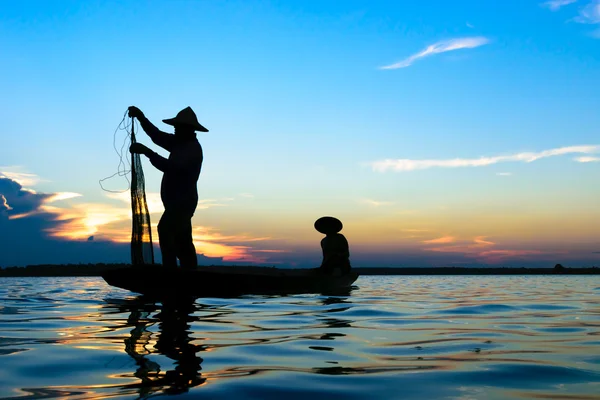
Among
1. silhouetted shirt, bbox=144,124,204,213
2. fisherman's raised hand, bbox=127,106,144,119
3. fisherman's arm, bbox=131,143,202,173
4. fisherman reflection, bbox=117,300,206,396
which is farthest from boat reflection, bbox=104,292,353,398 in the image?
fisherman's raised hand, bbox=127,106,144,119

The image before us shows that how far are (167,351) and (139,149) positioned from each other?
21.2 ft

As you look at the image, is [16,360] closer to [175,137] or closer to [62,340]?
[62,340]

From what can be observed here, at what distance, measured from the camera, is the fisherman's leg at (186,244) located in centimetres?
1039

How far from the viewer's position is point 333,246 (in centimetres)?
1427

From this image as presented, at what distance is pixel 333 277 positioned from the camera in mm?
13672

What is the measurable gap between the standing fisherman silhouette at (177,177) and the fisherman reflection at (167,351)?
261 centimetres

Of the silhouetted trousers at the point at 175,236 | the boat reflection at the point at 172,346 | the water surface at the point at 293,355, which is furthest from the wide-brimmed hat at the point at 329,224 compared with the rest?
the water surface at the point at 293,355

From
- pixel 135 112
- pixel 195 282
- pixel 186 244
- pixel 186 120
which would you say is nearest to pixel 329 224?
pixel 186 244

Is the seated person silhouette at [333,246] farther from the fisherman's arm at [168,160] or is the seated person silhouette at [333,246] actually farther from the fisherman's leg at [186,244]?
the fisherman's arm at [168,160]

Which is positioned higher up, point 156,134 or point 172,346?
point 156,134

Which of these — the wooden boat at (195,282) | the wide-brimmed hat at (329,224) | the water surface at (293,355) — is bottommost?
the water surface at (293,355)

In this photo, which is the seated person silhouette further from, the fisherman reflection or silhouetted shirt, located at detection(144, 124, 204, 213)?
the fisherman reflection

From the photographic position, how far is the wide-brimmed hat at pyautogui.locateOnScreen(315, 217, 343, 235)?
1436 centimetres

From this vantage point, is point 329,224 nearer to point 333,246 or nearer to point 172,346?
point 333,246
